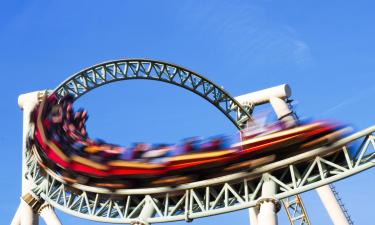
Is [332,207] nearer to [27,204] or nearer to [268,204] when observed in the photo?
[268,204]

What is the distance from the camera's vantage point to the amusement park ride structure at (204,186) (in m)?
19.1

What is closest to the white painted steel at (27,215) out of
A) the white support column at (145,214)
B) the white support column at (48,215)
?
the white support column at (48,215)

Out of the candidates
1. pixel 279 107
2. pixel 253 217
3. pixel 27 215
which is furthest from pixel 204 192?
pixel 27 215

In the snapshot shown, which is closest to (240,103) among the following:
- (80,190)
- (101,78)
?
(101,78)

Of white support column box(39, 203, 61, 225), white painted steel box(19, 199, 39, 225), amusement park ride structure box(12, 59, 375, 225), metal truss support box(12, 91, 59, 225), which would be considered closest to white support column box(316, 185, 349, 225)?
amusement park ride structure box(12, 59, 375, 225)

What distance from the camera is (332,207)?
70.9 ft

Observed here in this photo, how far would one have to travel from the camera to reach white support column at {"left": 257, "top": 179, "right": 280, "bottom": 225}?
18516 mm

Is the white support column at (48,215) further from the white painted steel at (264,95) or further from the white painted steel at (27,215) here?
the white painted steel at (264,95)

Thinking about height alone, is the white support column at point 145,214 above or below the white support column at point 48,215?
below

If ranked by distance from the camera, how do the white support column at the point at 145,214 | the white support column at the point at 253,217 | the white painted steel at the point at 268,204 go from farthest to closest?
the white support column at the point at 253,217 → the white support column at the point at 145,214 → the white painted steel at the point at 268,204

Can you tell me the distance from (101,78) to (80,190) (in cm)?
738

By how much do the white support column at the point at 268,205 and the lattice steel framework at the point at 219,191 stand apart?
0.89 ft

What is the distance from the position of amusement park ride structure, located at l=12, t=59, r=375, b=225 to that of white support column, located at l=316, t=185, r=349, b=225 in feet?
0.12

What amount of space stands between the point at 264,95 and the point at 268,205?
9.31 metres
